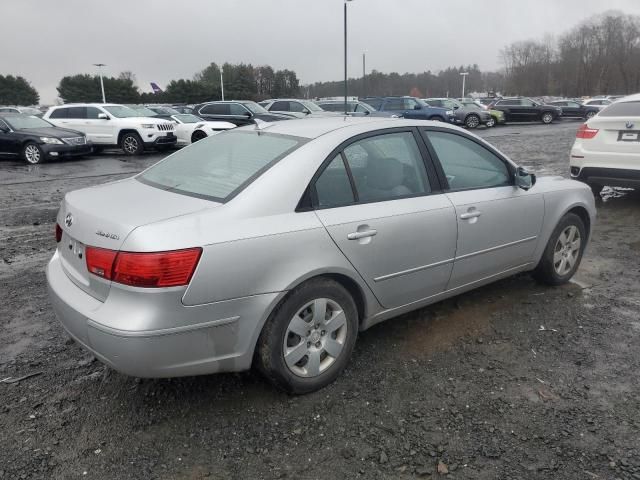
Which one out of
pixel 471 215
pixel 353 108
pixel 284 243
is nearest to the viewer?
pixel 284 243

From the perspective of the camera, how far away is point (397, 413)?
2.85 metres

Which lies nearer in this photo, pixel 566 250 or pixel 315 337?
pixel 315 337

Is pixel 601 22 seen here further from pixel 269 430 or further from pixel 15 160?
pixel 269 430

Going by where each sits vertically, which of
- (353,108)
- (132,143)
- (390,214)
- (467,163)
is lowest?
(132,143)

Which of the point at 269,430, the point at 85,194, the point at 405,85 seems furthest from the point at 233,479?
the point at 405,85

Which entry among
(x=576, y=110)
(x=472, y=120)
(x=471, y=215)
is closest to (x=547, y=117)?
(x=576, y=110)

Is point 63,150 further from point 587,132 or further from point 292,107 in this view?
point 587,132

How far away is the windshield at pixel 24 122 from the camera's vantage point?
15.0 metres

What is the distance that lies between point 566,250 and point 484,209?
4.39ft

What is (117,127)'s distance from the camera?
1669cm

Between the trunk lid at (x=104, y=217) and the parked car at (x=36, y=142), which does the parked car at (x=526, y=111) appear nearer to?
the parked car at (x=36, y=142)

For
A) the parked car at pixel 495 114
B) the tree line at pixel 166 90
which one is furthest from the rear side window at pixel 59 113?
the tree line at pixel 166 90

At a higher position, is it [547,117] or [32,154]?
[547,117]

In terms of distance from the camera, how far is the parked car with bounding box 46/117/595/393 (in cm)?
246
